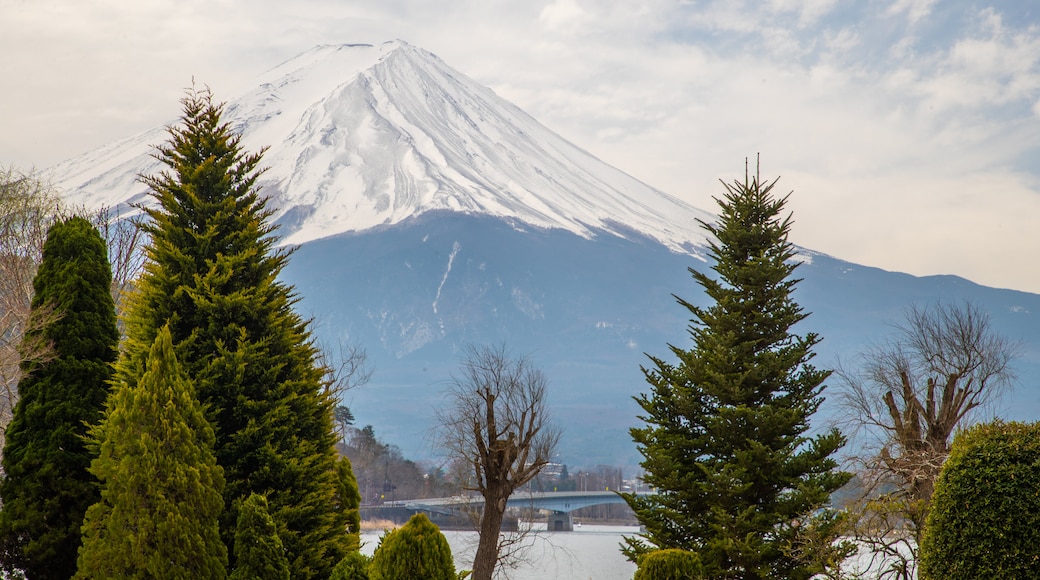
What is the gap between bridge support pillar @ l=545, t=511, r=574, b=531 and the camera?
74.3 meters

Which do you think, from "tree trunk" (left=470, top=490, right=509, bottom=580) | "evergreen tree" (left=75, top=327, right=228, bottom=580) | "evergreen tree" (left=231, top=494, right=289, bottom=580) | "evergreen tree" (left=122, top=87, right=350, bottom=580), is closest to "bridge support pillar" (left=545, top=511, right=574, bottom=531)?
"tree trunk" (left=470, top=490, right=509, bottom=580)

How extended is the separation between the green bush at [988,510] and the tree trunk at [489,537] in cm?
1136

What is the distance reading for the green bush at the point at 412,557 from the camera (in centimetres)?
1210

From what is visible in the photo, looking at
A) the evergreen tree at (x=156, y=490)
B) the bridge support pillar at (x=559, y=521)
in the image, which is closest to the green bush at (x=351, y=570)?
the evergreen tree at (x=156, y=490)

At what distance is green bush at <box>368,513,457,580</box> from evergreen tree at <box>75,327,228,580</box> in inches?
81.2

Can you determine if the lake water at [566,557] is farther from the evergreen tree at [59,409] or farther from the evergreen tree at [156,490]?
the evergreen tree at [156,490]

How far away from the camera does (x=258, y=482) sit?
13.7m

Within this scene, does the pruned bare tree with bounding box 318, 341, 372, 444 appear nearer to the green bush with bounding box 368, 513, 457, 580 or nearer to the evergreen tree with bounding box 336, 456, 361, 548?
the evergreen tree with bounding box 336, 456, 361, 548

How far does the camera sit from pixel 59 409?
1356cm

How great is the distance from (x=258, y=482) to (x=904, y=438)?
11.1m

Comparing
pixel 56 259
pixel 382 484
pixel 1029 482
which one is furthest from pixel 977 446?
pixel 382 484

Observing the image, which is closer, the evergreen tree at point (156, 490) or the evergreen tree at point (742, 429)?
the evergreen tree at point (156, 490)

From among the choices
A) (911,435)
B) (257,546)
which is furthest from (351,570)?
(911,435)

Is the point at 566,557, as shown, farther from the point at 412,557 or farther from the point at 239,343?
the point at 412,557
